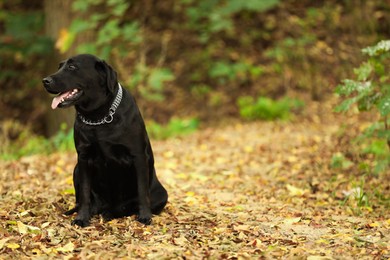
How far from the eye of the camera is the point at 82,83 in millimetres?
4352

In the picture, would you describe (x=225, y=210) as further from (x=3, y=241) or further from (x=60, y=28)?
(x=60, y=28)

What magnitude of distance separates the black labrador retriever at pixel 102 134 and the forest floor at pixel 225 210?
0.26m

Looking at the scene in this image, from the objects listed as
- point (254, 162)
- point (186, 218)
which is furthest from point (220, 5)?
point (186, 218)

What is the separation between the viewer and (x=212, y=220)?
479cm

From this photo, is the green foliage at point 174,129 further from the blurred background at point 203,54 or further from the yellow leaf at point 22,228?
the yellow leaf at point 22,228

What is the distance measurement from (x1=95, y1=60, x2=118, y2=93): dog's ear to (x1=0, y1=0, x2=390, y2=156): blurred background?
6.19 meters

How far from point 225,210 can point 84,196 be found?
1.36 meters

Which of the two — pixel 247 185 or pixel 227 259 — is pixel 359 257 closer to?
pixel 227 259

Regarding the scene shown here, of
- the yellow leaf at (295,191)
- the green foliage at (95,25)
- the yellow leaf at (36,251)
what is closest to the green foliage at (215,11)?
the green foliage at (95,25)

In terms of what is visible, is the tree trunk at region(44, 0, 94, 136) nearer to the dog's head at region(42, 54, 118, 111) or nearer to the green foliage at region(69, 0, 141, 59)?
the green foliage at region(69, 0, 141, 59)

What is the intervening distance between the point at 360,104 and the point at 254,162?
7.09 ft

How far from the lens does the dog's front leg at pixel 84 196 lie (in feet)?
14.9

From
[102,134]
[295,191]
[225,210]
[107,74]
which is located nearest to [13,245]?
[102,134]

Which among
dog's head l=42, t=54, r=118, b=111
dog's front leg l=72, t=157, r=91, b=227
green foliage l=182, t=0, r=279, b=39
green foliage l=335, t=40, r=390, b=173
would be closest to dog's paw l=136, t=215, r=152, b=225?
dog's front leg l=72, t=157, r=91, b=227
